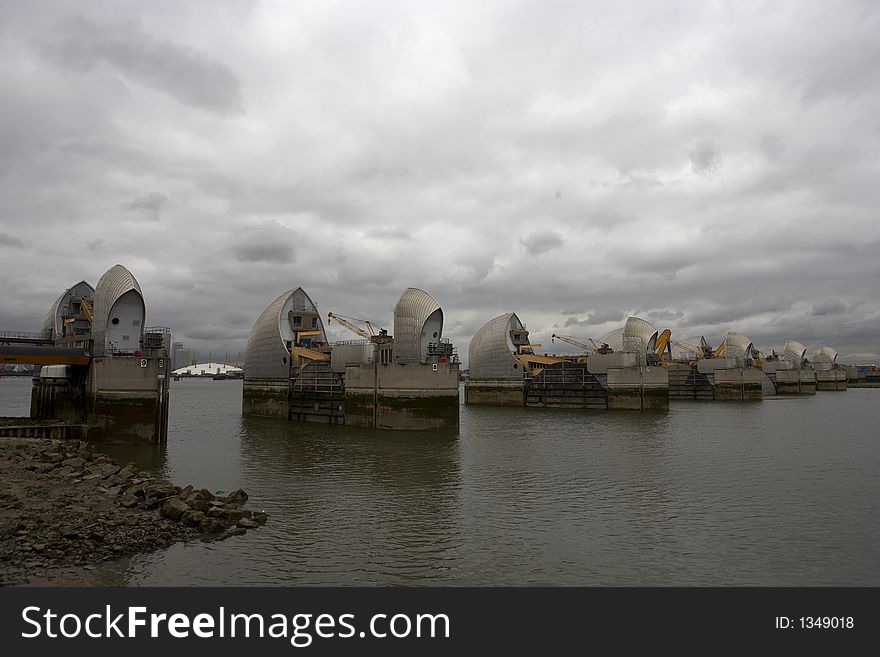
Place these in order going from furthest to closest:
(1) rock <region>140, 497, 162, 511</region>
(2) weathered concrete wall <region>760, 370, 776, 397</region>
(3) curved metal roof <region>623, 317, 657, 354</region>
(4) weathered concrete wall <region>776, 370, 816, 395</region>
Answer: (2) weathered concrete wall <region>760, 370, 776, 397</region>
(4) weathered concrete wall <region>776, 370, 816, 395</region>
(3) curved metal roof <region>623, 317, 657, 354</region>
(1) rock <region>140, 497, 162, 511</region>

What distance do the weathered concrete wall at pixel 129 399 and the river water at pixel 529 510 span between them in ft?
4.07

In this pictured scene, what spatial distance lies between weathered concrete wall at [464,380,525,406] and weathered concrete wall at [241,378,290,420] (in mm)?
25666

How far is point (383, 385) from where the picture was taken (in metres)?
37.2

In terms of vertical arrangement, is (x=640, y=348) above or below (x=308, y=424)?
above

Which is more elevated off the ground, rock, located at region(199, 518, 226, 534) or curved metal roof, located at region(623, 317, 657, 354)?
curved metal roof, located at region(623, 317, 657, 354)

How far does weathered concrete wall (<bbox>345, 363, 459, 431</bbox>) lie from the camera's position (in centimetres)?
3628

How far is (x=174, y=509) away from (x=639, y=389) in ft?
176

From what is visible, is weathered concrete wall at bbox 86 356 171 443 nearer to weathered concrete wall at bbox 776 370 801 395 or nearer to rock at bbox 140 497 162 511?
rock at bbox 140 497 162 511

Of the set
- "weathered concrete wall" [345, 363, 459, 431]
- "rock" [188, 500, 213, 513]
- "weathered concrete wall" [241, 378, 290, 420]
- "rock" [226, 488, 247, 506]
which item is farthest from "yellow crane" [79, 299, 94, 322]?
"rock" [188, 500, 213, 513]

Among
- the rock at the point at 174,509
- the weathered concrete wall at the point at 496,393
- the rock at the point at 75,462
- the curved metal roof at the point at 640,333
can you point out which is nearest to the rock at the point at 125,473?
the rock at the point at 75,462
